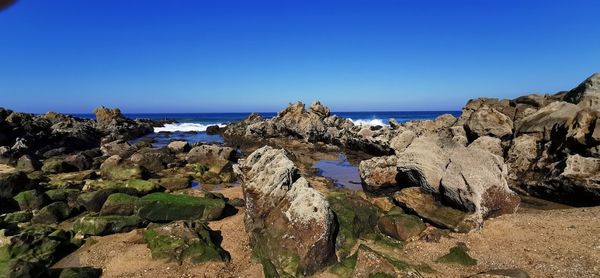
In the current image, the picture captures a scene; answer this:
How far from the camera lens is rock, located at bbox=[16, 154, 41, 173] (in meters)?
26.3

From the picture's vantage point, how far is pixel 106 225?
14234mm

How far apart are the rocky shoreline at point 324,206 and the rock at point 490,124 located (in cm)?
8

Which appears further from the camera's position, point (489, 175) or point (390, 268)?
point (489, 175)

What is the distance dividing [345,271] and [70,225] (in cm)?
1134

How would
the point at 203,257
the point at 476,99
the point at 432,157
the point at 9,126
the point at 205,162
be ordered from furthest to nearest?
the point at 9,126
the point at 476,99
the point at 205,162
the point at 432,157
the point at 203,257

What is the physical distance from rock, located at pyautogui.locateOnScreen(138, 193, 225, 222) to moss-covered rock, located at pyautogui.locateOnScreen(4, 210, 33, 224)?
457cm

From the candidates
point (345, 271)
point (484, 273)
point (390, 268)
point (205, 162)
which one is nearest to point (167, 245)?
point (345, 271)

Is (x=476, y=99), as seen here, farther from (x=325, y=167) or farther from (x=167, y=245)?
(x=167, y=245)

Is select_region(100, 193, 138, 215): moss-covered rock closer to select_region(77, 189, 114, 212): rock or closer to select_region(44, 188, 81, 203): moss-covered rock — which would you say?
select_region(77, 189, 114, 212): rock

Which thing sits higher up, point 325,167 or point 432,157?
point 432,157

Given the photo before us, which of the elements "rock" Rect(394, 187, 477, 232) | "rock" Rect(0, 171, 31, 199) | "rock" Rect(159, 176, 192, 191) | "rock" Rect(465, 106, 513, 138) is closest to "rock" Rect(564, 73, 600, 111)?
"rock" Rect(465, 106, 513, 138)

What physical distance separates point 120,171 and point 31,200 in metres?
7.37

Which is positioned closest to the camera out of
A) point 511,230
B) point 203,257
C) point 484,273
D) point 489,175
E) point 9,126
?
point 484,273

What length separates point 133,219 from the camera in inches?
588
